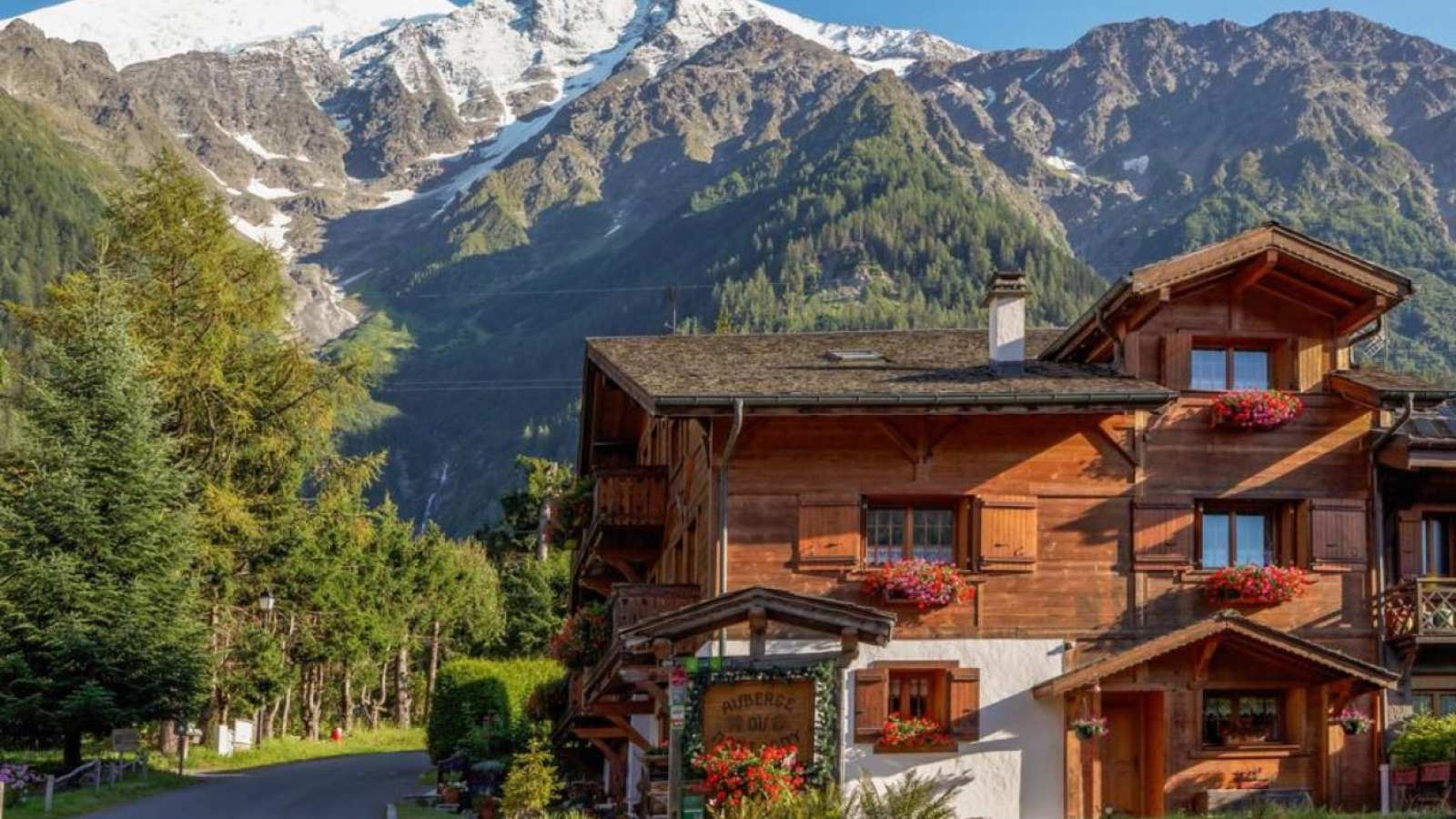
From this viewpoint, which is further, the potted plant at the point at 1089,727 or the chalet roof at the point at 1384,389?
the chalet roof at the point at 1384,389

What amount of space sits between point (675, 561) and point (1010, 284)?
7.55 metres

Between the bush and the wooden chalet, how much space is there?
Result: 746 mm

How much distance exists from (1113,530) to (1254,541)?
2.39 meters

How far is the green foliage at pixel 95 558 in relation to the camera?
120 feet

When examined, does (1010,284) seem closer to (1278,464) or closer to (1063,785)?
(1278,464)

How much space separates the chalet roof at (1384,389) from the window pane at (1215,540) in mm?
2549

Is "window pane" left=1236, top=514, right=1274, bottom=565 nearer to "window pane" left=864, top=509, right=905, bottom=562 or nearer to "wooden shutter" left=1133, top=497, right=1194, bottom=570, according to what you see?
"wooden shutter" left=1133, top=497, right=1194, bottom=570

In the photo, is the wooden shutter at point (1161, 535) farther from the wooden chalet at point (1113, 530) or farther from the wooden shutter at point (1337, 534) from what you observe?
the wooden shutter at point (1337, 534)

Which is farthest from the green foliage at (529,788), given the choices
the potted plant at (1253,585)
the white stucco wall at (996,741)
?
the potted plant at (1253,585)

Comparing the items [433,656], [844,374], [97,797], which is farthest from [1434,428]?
[433,656]

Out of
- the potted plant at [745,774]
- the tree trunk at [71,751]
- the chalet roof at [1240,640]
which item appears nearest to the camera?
the potted plant at [745,774]

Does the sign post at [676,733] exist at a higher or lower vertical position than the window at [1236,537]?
lower

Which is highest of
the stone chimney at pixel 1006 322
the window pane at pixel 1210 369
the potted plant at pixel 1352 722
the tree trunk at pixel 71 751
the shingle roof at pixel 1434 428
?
the stone chimney at pixel 1006 322

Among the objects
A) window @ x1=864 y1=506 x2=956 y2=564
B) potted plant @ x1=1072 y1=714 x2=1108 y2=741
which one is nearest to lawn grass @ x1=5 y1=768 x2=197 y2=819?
window @ x1=864 y1=506 x2=956 y2=564
